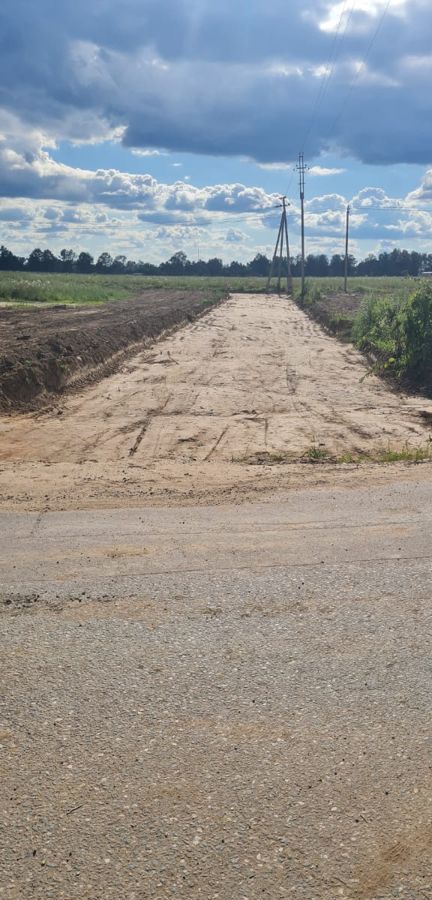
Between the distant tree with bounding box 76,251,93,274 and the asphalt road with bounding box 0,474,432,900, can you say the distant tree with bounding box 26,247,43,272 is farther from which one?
the asphalt road with bounding box 0,474,432,900

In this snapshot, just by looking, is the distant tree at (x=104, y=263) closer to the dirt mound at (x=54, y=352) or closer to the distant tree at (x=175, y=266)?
the distant tree at (x=175, y=266)

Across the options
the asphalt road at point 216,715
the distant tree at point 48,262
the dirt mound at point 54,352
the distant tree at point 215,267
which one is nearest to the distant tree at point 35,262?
the distant tree at point 48,262

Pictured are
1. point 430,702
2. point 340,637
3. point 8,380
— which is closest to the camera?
point 430,702

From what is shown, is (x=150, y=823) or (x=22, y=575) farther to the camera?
(x=22, y=575)

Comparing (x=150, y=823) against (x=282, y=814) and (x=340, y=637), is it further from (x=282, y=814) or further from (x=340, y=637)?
(x=340, y=637)

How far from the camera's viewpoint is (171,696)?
171 inches

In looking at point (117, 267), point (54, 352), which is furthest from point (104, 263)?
point (54, 352)

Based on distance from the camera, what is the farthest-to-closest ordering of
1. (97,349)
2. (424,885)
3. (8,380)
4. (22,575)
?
(97,349), (8,380), (22,575), (424,885)

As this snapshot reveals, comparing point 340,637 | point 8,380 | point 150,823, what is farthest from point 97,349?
point 150,823

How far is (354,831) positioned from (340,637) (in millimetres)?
1683

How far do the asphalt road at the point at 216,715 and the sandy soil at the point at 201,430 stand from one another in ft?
7.00

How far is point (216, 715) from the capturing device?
4.18m

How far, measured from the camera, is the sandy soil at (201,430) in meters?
9.04

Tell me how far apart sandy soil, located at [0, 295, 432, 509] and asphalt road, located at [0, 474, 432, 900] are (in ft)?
7.00
